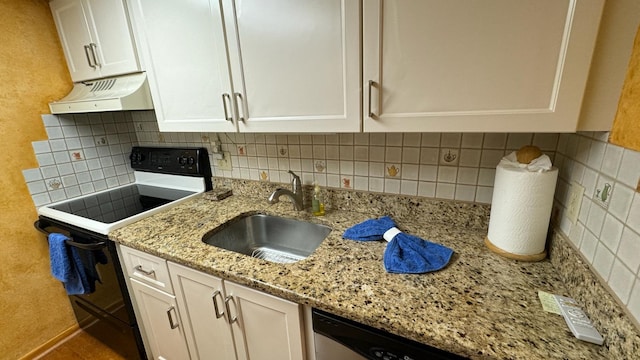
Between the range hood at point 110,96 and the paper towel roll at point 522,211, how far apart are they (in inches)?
63.6

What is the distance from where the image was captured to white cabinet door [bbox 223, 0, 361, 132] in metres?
0.83

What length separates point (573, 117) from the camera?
0.63m

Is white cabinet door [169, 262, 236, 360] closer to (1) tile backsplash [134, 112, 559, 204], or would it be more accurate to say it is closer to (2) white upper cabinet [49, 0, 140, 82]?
(1) tile backsplash [134, 112, 559, 204]

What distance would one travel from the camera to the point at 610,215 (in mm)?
598

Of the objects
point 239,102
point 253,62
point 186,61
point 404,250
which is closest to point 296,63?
point 253,62

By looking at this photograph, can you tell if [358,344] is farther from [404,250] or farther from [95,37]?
[95,37]

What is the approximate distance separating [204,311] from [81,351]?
141 centimetres

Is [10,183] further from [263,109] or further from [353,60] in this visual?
[353,60]

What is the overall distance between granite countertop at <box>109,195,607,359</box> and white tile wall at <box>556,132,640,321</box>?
0.49 ft

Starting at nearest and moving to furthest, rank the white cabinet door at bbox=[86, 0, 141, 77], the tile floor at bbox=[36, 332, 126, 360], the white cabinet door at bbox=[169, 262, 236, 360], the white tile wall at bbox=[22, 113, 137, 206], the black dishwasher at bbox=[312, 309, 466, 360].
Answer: the black dishwasher at bbox=[312, 309, 466, 360]
the white cabinet door at bbox=[169, 262, 236, 360]
the white cabinet door at bbox=[86, 0, 141, 77]
the white tile wall at bbox=[22, 113, 137, 206]
the tile floor at bbox=[36, 332, 126, 360]

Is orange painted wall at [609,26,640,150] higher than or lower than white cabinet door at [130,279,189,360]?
higher

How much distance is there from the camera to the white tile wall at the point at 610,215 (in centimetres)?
53

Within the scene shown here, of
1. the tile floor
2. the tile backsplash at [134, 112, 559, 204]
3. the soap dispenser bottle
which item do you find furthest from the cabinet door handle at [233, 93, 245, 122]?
the tile floor

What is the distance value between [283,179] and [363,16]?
0.93 metres
